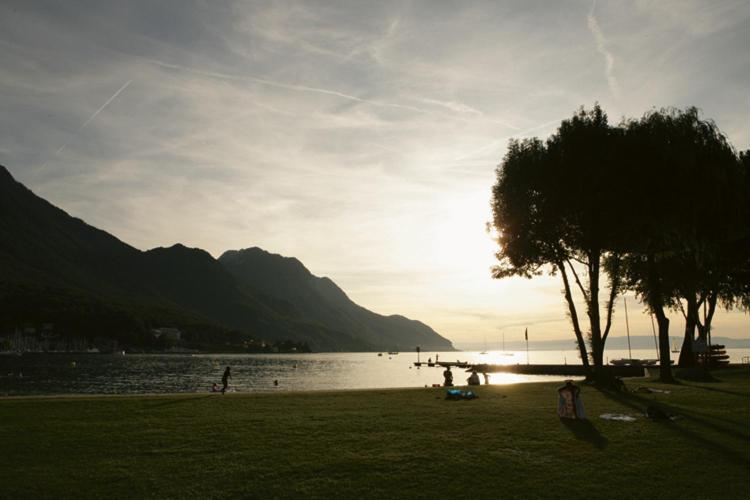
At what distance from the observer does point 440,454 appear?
44.4ft

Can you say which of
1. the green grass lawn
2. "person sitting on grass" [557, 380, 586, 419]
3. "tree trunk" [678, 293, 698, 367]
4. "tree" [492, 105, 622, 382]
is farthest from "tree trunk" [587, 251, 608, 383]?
"tree trunk" [678, 293, 698, 367]

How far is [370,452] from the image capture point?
13797mm

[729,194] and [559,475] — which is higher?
[729,194]

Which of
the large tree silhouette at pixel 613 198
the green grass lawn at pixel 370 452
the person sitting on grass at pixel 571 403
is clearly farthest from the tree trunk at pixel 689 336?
the person sitting on grass at pixel 571 403

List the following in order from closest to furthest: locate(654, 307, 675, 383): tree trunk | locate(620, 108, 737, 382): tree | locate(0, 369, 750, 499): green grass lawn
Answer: locate(0, 369, 750, 499): green grass lawn < locate(620, 108, 737, 382): tree < locate(654, 307, 675, 383): tree trunk

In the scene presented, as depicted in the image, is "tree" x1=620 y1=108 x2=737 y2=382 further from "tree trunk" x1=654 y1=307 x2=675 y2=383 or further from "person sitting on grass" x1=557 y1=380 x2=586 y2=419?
"person sitting on grass" x1=557 y1=380 x2=586 y2=419

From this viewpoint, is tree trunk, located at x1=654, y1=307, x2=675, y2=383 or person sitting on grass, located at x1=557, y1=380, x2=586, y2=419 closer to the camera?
person sitting on grass, located at x1=557, y1=380, x2=586, y2=419

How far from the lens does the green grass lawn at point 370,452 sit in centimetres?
1078

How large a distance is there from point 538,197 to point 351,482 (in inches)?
1066

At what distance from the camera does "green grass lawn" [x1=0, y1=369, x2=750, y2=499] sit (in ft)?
35.4

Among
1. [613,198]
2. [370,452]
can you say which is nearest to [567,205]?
[613,198]

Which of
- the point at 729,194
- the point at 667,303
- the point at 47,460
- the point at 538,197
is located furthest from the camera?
the point at 667,303

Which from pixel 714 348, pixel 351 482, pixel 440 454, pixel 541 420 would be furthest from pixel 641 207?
pixel 714 348

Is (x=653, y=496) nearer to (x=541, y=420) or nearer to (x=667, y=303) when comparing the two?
(x=541, y=420)
